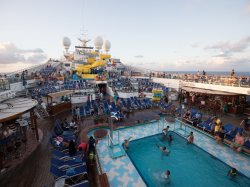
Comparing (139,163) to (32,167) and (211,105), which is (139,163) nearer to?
(32,167)

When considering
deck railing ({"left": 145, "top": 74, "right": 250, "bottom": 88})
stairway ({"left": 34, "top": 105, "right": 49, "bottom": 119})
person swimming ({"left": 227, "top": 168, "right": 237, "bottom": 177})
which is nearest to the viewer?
person swimming ({"left": 227, "top": 168, "right": 237, "bottom": 177})

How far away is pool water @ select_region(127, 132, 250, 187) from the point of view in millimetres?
5918

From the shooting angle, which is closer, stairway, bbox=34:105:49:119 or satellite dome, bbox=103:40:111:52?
stairway, bbox=34:105:49:119

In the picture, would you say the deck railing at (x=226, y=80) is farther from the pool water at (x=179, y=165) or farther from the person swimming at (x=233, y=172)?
the person swimming at (x=233, y=172)

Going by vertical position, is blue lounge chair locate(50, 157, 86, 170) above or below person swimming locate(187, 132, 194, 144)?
above

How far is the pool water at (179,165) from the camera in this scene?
233 inches

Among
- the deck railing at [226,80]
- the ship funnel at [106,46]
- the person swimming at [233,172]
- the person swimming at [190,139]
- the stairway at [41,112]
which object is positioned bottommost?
the person swimming at [233,172]

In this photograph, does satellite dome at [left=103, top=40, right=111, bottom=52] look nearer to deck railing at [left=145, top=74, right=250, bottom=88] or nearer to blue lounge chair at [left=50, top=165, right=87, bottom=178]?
deck railing at [left=145, top=74, right=250, bottom=88]

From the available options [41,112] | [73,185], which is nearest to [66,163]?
[73,185]

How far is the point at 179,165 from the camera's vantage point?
7043 millimetres

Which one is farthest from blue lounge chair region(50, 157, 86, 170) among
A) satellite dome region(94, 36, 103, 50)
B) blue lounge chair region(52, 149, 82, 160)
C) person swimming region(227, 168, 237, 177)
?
satellite dome region(94, 36, 103, 50)

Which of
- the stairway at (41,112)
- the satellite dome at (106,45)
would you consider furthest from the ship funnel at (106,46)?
the stairway at (41,112)

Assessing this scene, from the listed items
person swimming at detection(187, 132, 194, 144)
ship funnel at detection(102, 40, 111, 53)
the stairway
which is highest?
ship funnel at detection(102, 40, 111, 53)

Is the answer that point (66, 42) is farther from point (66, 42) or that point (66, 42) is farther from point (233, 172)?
point (233, 172)
